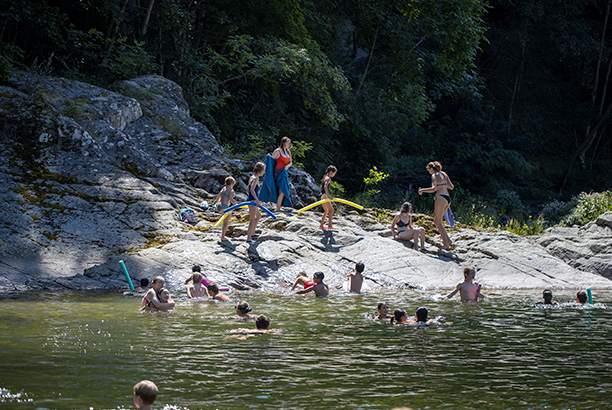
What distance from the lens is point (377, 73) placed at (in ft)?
92.3

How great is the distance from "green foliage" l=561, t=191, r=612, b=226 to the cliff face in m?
2.44

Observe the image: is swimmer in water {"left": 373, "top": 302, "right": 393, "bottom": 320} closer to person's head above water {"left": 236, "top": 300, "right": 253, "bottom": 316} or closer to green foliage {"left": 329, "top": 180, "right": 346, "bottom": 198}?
person's head above water {"left": 236, "top": 300, "right": 253, "bottom": 316}

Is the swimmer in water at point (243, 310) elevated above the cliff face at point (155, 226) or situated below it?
below

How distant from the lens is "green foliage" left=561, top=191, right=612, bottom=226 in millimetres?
20562

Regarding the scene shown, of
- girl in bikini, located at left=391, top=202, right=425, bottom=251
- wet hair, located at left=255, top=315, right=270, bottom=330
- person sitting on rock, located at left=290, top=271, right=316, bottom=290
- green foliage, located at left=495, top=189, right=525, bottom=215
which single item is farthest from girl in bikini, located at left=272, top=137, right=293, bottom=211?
green foliage, located at left=495, top=189, right=525, bottom=215

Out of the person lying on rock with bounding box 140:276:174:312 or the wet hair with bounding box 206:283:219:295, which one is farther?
the wet hair with bounding box 206:283:219:295

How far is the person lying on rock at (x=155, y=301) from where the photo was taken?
1032 cm

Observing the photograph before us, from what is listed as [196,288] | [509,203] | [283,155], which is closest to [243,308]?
[196,288]

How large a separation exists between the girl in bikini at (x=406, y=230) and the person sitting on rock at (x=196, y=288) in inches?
242

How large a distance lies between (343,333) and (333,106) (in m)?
15.1

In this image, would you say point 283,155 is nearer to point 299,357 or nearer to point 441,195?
point 441,195

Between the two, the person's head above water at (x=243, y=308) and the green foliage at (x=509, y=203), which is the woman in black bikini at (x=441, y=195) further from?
the green foliage at (x=509, y=203)

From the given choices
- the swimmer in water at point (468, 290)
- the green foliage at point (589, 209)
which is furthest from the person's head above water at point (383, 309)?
the green foliage at point (589, 209)

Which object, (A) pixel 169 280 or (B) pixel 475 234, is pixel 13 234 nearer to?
(A) pixel 169 280
